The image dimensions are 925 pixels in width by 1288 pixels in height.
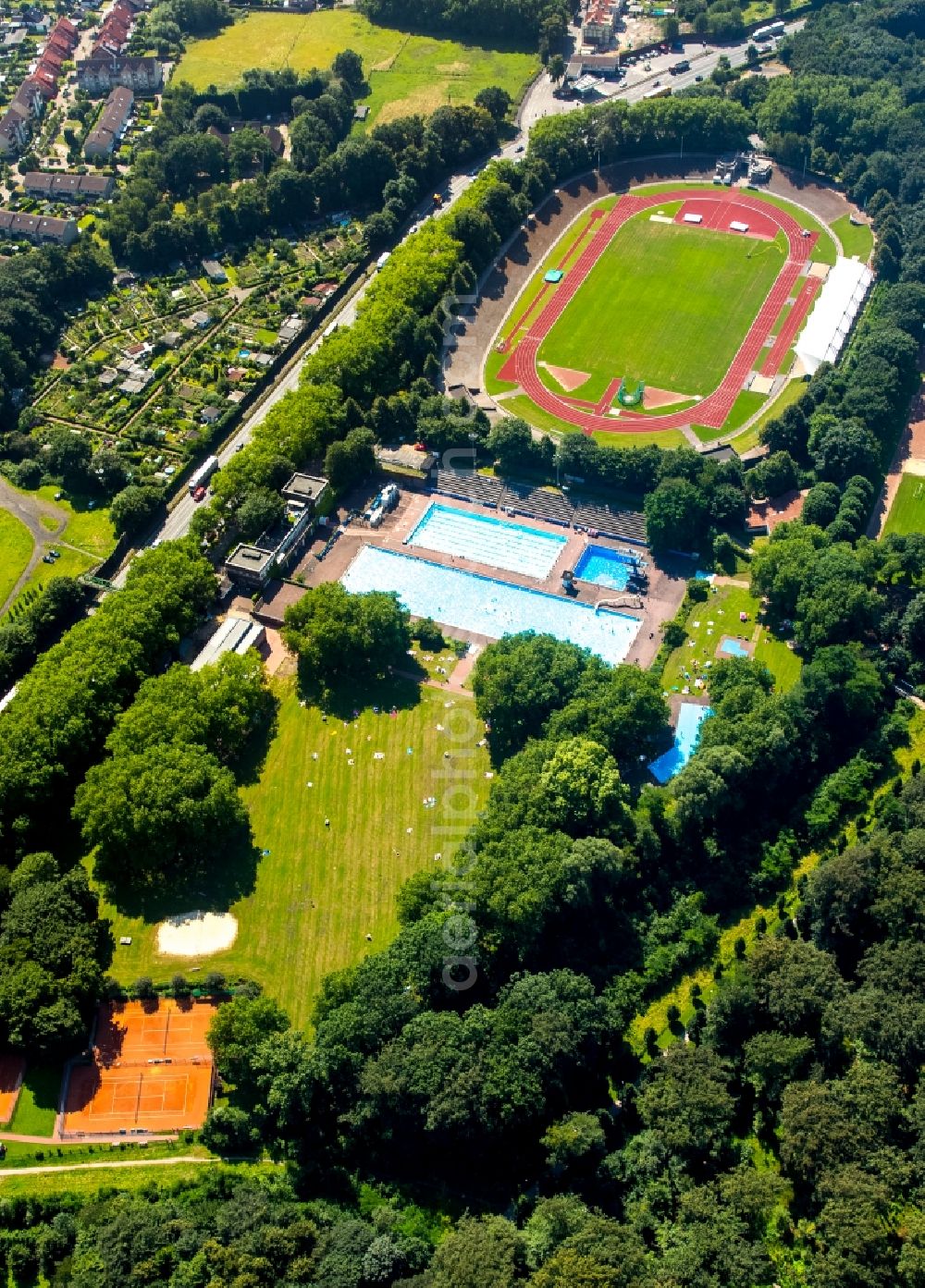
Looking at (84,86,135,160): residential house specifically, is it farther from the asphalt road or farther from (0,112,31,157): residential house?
the asphalt road

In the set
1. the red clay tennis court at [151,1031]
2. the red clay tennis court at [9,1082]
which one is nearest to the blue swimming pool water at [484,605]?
the red clay tennis court at [151,1031]

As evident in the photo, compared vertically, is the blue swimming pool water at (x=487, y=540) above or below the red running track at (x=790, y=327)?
below

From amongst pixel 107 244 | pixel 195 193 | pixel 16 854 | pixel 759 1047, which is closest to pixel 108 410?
pixel 107 244

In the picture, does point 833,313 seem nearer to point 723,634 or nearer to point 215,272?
point 723,634

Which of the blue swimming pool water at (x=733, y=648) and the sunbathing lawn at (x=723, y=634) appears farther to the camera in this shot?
the blue swimming pool water at (x=733, y=648)

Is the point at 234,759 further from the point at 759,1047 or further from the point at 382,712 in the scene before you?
the point at 759,1047

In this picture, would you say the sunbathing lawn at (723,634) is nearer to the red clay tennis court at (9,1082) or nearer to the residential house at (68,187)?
the red clay tennis court at (9,1082)
